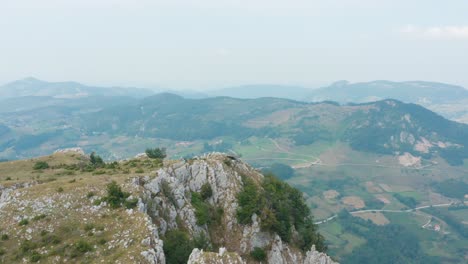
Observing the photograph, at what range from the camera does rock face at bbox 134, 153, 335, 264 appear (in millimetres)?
50969

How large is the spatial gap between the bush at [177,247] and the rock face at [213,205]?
1779 millimetres

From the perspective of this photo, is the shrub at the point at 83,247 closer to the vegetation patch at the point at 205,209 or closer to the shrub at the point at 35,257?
the shrub at the point at 35,257

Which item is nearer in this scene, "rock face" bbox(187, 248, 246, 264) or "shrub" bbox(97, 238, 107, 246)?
"rock face" bbox(187, 248, 246, 264)

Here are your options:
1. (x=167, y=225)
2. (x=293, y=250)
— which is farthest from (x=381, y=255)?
(x=167, y=225)

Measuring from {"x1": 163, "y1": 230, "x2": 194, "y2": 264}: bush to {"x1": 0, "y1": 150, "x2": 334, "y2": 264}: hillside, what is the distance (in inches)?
5.2

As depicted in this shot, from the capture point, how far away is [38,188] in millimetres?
46406

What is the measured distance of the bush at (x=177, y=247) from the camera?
41781 millimetres

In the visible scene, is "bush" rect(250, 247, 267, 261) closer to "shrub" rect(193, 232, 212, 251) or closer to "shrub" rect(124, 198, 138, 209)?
"shrub" rect(193, 232, 212, 251)

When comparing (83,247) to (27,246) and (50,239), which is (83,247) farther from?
(27,246)

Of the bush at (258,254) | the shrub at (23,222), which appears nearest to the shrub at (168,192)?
the bush at (258,254)

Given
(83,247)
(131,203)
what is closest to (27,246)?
(83,247)

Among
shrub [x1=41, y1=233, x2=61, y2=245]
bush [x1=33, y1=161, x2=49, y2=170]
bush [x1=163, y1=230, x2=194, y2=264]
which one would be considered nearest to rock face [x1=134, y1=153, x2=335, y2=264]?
bush [x1=163, y1=230, x2=194, y2=264]

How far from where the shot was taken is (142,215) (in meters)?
42.6

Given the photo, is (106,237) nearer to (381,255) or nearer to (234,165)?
(234,165)
